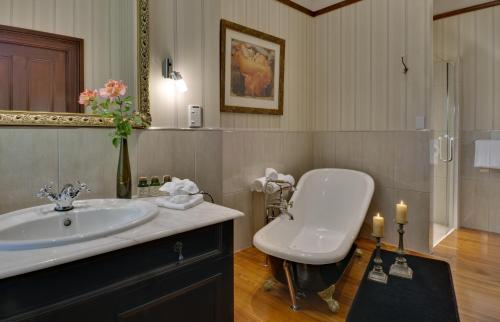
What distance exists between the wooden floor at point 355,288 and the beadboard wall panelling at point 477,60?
1.28 meters

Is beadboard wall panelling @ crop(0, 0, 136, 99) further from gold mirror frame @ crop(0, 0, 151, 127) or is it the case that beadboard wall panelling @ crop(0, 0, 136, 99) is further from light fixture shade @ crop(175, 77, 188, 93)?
light fixture shade @ crop(175, 77, 188, 93)

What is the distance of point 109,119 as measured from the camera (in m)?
1.60

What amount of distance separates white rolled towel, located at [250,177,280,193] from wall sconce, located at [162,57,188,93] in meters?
1.02

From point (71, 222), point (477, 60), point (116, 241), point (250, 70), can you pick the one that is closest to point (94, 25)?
point (71, 222)

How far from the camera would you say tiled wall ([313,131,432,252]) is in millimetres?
2656

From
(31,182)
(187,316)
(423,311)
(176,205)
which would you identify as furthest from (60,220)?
(423,311)

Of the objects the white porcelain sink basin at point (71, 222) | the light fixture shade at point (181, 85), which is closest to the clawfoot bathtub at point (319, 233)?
the white porcelain sink basin at point (71, 222)

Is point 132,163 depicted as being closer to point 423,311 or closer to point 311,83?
point 423,311

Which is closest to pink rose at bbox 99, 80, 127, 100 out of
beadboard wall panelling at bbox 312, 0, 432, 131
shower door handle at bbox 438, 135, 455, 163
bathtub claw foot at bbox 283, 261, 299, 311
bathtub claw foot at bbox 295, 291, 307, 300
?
bathtub claw foot at bbox 283, 261, 299, 311

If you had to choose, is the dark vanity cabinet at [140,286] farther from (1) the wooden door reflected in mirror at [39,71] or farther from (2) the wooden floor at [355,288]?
(1) the wooden door reflected in mirror at [39,71]

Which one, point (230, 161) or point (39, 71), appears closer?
point (39, 71)

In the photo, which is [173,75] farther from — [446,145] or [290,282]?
[446,145]

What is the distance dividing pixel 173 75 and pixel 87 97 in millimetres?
558

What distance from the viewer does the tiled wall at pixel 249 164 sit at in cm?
254
